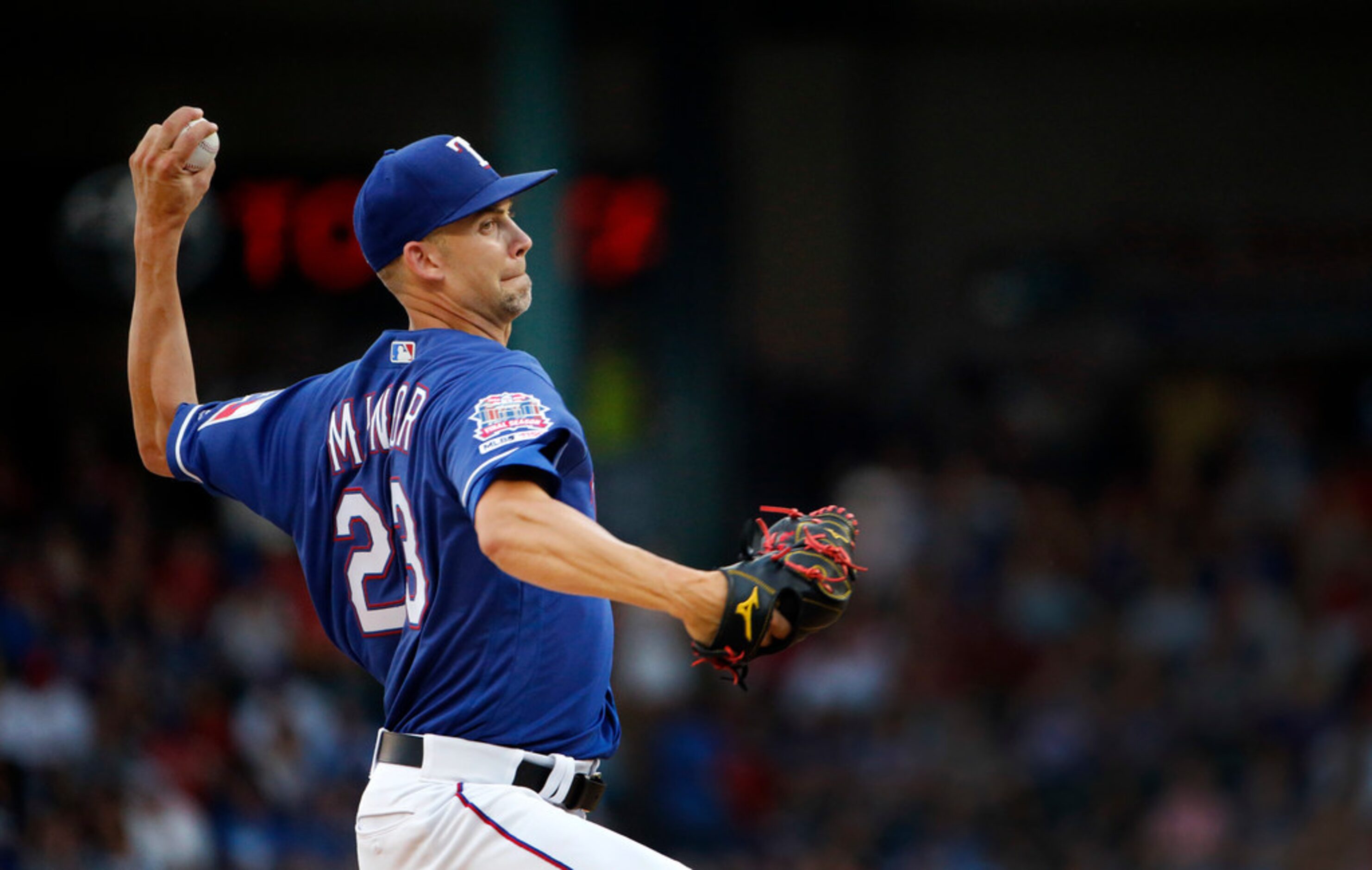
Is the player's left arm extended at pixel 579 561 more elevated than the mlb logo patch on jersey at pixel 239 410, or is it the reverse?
the mlb logo patch on jersey at pixel 239 410

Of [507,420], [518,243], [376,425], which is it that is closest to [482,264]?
[518,243]

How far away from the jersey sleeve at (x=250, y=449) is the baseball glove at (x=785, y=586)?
845mm

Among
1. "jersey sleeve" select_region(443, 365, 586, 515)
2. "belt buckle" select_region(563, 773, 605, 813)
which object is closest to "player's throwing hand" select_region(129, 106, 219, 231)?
"jersey sleeve" select_region(443, 365, 586, 515)

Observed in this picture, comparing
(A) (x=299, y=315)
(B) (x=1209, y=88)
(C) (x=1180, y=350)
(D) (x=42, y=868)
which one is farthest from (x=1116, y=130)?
(D) (x=42, y=868)

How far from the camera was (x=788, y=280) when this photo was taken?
13.8 meters

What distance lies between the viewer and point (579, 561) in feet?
7.70

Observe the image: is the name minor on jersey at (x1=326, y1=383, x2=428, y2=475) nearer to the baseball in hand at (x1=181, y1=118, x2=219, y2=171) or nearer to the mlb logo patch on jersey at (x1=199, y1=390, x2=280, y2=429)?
the mlb logo patch on jersey at (x1=199, y1=390, x2=280, y2=429)

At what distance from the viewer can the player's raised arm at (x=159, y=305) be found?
126 inches

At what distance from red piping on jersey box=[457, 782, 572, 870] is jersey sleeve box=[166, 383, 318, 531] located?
25.0 inches

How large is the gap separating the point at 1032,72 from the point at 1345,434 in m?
3.85

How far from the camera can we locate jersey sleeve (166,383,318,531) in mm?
2998

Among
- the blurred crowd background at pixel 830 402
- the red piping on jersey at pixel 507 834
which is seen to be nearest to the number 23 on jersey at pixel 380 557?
the red piping on jersey at pixel 507 834

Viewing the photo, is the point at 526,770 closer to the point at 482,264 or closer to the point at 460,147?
the point at 482,264

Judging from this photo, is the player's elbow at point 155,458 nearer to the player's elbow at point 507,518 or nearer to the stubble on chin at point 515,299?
the stubble on chin at point 515,299
